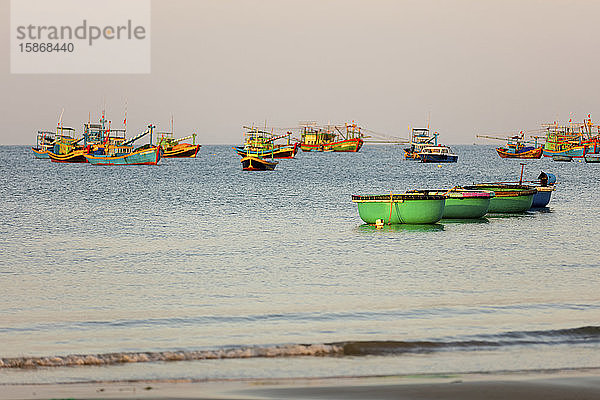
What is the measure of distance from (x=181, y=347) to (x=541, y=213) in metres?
38.0

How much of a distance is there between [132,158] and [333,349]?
437ft

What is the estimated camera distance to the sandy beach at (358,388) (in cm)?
1101

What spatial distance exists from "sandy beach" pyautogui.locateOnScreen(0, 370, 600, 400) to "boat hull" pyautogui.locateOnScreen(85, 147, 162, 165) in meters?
135

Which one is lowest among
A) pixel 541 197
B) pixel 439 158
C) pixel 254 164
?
pixel 254 164

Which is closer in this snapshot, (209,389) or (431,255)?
(209,389)

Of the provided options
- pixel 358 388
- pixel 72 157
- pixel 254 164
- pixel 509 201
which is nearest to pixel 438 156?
pixel 254 164

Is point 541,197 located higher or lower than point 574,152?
lower

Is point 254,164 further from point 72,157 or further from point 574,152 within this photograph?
point 574,152

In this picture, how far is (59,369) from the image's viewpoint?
13070 mm

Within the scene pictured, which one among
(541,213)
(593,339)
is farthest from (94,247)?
(541,213)

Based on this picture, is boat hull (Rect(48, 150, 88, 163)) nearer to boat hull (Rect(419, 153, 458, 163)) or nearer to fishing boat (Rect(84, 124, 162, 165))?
fishing boat (Rect(84, 124, 162, 165))

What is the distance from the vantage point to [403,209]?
3806cm

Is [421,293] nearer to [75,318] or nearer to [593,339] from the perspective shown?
[593,339]

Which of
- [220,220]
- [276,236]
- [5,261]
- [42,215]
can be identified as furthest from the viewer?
[42,215]
